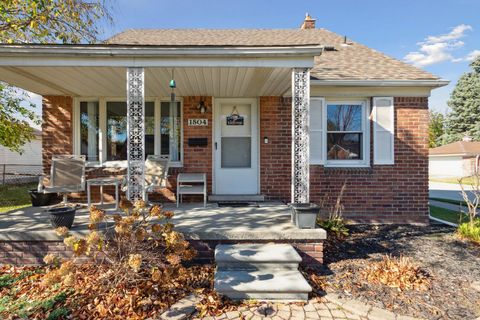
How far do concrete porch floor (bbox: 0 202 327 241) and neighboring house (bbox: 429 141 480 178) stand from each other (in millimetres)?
25962

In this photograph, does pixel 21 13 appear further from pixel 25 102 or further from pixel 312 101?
pixel 312 101

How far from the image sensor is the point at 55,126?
21.2 ft

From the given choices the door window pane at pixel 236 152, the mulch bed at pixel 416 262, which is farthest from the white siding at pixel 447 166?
the door window pane at pixel 236 152

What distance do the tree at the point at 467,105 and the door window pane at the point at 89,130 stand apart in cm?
3423

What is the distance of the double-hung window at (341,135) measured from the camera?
636 centimetres

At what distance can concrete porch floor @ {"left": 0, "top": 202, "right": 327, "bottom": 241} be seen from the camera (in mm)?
3842

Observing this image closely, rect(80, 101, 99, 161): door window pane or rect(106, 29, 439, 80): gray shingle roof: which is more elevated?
rect(106, 29, 439, 80): gray shingle roof

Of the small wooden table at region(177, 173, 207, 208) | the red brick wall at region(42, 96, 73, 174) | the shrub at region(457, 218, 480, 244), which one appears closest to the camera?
the shrub at region(457, 218, 480, 244)

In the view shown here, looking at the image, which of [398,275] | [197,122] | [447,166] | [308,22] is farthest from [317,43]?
[447,166]

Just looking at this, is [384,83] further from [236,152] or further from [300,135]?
[236,152]

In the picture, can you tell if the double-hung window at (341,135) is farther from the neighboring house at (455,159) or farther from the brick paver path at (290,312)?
the neighboring house at (455,159)

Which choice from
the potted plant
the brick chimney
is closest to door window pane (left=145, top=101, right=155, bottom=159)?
the potted plant

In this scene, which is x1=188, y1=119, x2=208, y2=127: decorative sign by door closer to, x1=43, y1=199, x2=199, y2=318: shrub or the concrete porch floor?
the concrete porch floor

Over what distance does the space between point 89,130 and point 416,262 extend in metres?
6.95
